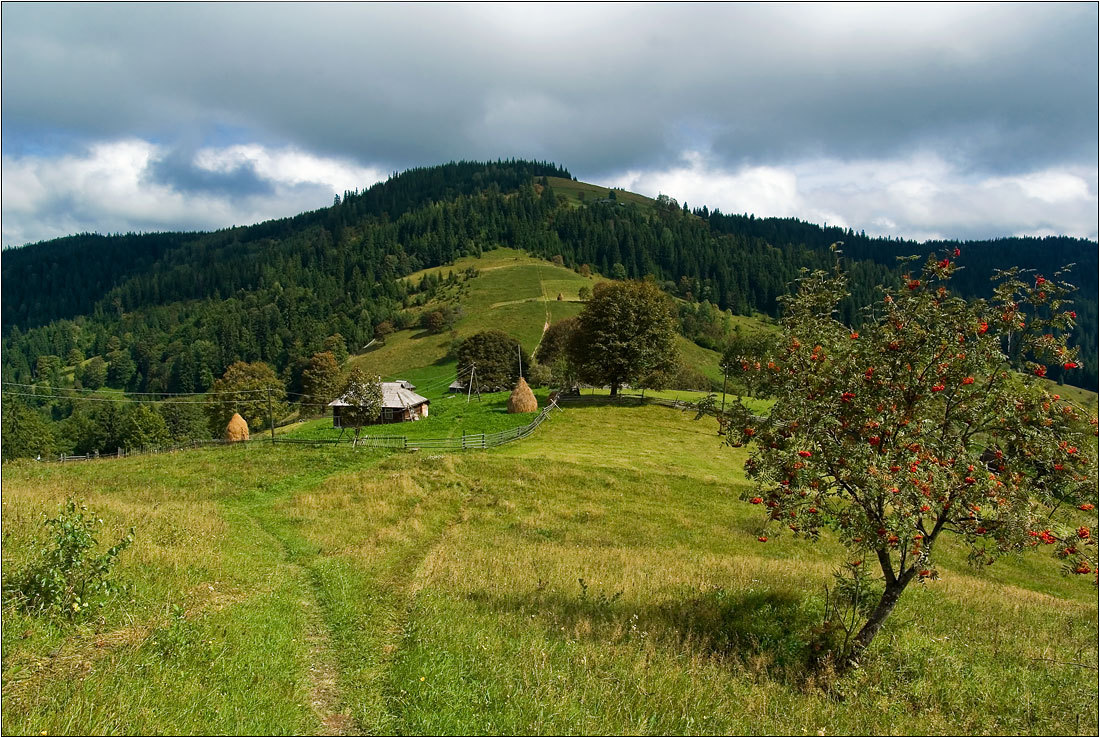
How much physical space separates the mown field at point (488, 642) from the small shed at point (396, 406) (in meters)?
41.4

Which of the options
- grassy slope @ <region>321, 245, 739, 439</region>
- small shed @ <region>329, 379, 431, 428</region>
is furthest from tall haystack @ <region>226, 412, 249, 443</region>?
grassy slope @ <region>321, 245, 739, 439</region>

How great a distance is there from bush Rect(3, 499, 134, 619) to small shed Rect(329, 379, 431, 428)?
54.0 m

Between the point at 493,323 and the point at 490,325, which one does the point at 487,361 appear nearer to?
the point at 490,325

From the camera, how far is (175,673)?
301 inches

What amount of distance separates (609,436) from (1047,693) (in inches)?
1444

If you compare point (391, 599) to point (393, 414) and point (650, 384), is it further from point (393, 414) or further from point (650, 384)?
point (393, 414)

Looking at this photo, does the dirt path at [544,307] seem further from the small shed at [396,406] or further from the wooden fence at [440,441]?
the wooden fence at [440,441]

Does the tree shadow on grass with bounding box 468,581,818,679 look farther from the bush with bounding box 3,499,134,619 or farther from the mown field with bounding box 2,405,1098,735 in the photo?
the bush with bounding box 3,499,134,619

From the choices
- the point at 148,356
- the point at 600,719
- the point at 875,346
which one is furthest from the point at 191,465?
the point at 148,356

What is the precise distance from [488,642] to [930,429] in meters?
8.34

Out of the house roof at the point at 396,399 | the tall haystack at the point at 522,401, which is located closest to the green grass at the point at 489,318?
the house roof at the point at 396,399

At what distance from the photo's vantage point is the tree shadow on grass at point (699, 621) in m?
10.6

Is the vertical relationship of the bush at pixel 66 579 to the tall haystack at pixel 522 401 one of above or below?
above

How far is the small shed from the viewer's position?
64.4m
